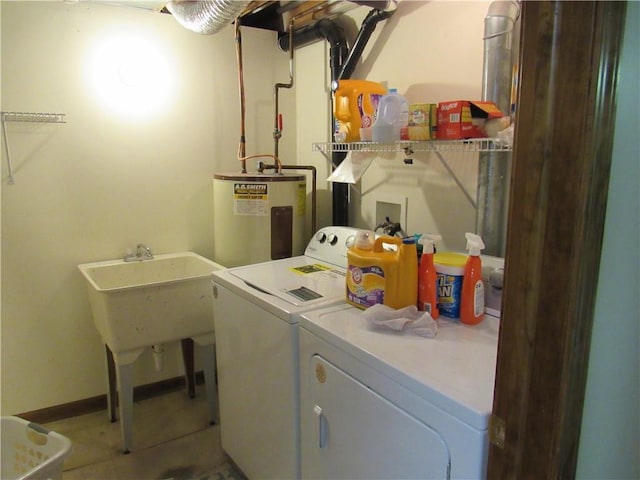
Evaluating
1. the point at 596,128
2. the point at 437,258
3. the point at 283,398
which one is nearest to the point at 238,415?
the point at 283,398

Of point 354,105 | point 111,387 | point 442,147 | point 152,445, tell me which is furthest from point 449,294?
point 111,387

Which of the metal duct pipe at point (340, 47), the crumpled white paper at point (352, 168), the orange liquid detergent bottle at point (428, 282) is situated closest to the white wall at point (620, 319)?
the orange liquid detergent bottle at point (428, 282)

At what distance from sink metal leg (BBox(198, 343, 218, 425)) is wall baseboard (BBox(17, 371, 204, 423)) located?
426mm

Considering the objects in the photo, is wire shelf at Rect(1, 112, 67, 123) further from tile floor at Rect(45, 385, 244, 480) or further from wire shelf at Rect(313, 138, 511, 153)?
tile floor at Rect(45, 385, 244, 480)

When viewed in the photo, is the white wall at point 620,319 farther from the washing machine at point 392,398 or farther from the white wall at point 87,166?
the white wall at point 87,166

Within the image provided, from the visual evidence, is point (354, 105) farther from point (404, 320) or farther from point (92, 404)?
point (92, 404)

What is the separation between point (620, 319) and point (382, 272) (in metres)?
0.77

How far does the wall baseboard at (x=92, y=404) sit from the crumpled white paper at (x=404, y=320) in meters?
1.80

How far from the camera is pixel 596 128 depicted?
580 mm

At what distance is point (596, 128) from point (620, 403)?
42 cm

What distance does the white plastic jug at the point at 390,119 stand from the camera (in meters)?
1.71

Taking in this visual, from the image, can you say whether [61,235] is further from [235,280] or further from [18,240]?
[235,280]

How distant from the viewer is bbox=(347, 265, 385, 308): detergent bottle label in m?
1.40

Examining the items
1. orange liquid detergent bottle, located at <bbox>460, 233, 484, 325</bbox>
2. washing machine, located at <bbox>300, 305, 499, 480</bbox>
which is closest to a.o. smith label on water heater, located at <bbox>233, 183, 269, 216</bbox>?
washing machine, located at <bbox>300, 305, 499, 480</bbox>
